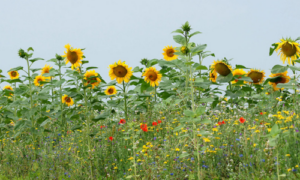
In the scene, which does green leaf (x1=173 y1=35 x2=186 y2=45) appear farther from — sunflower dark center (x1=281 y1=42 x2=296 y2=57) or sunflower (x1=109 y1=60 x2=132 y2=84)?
sunflower dark center (x1=281 y1=42 x2=296 y2=57)

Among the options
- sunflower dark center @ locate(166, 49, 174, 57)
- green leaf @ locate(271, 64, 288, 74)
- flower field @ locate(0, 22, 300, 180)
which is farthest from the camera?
sunflower dark center @ locate(166, 49, 174, 57)

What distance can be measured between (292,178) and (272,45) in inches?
106

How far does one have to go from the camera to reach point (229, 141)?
380 cm

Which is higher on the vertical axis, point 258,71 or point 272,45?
point 272,45

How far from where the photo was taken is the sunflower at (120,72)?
4.83 m

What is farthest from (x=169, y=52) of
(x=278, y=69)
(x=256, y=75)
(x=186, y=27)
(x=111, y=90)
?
(x=186, y=27)

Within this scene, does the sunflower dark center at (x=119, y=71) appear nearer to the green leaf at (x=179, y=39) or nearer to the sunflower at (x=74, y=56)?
the sunflower at (x=74, y=56)

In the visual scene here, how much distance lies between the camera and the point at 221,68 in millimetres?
4992

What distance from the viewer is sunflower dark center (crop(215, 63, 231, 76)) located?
499cm

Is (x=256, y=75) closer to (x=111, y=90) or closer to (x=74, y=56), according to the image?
(x=111, y=90)

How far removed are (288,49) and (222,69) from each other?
1.09m

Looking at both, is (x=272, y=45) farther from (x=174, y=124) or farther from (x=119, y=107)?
(x=119, y=107)

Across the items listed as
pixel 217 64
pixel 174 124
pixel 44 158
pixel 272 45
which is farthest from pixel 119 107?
pixel 272 45

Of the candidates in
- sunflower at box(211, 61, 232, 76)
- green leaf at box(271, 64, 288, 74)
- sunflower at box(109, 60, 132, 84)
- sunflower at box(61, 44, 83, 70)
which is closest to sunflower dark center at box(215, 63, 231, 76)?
sunflower at box(211, 61, 232, 76)
